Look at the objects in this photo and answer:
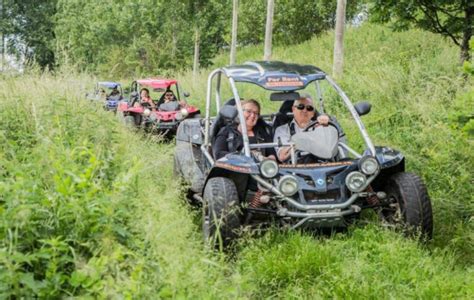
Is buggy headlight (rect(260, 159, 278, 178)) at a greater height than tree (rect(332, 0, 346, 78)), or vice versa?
tree (rect(332, 0, 346, 78))

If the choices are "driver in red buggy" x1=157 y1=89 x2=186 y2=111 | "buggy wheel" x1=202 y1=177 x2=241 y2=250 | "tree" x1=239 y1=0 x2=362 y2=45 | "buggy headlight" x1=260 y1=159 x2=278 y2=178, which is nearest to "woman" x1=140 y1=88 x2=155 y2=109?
"driver in red buggy" x1=157 y1=89 x2=186 y2=111

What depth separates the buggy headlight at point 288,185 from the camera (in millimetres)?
5309

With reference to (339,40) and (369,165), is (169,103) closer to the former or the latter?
(339,40)

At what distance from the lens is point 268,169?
5.38 m

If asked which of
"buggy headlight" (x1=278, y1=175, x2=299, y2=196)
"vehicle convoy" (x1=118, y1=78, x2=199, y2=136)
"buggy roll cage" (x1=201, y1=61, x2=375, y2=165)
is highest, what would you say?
"buggy roll cage" (x1=201, y1=61, x2=375, y2=165)

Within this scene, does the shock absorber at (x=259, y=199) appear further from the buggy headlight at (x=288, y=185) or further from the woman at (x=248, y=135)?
the woman at (x=248, y=135)

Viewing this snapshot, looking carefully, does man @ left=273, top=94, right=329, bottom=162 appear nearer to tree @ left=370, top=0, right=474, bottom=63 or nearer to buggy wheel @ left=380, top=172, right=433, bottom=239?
buggy wheel @ left=380, top=172, right=433, bottom=239

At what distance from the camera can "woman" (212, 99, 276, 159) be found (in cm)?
652

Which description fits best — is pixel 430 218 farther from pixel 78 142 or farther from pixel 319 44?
pixel 319 44

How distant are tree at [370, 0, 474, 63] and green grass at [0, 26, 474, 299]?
8.00 feet

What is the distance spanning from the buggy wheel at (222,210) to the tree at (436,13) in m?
6.47

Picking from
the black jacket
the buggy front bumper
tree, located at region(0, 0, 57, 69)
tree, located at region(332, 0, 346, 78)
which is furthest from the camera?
tree, located at region(0, 0, 57, 69)

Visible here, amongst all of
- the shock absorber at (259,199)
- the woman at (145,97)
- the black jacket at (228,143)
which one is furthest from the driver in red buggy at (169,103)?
the shock absorber at (259,199)

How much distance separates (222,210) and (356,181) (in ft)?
4.21
